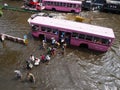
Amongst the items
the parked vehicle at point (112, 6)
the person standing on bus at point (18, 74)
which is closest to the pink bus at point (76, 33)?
the person standing on bus at point (18, 74)

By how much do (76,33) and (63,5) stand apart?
16.6 metres

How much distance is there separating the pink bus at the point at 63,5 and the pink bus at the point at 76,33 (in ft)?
41.8

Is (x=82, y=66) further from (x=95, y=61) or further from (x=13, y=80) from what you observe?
(x=13, y=80)

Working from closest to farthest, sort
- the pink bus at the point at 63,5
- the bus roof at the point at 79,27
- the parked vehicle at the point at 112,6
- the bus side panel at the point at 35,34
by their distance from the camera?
the bus roof at the point at 79,27, the bus side panel at the point at 35,34, the pink bus at the point at 63,5, the parked vehicle at the point at 112,6

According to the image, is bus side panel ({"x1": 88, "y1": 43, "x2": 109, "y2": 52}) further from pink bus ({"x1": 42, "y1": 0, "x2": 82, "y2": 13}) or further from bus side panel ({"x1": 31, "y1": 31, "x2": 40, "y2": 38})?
pink bus ({"x1": 42, "y1": 0, "x2": 82, "y2": 13})

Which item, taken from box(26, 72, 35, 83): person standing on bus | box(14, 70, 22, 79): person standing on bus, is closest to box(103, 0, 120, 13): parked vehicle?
box(26, 72, 35, 83): person standing on bus

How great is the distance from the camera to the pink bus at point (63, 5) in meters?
46.1

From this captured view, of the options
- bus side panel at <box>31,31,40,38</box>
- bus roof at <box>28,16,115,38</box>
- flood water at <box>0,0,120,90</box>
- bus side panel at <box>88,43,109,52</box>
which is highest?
bus roof at <box>28,16,115,38</box>

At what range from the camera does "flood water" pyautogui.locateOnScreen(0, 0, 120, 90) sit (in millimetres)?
25828

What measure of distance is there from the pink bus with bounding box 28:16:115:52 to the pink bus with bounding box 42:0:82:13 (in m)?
12.7

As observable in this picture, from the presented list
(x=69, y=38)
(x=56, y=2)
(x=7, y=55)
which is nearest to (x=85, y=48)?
(x=69, y=38)

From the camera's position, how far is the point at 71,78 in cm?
→ 2716

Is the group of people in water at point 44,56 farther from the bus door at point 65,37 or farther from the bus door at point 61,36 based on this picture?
the bus door at point 65,37

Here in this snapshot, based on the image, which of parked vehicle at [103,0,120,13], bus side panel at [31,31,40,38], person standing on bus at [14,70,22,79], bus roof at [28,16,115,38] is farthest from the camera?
parked vehicle at [103,0,120,13]
